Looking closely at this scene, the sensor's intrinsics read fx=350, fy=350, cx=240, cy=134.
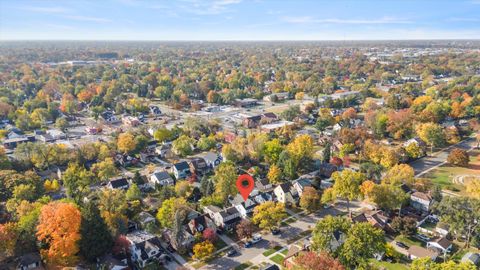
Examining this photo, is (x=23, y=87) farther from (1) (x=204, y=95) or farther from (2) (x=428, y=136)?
(2) (x=428, y=136)

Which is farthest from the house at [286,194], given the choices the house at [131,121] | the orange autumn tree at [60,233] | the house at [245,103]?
the house at [245,103]

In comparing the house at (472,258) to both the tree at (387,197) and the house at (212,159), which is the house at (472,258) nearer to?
the tree at (387,197)

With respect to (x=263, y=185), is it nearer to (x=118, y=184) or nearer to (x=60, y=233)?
(x=118, y=184)

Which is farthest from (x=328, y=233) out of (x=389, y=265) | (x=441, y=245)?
(x=441, y=245)

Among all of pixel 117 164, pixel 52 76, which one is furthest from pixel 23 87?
pixel 117 164

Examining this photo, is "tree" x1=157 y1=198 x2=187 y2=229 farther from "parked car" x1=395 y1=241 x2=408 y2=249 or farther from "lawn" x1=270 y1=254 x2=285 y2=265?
"parked car" x1=395 y1=241 x2=408 y2=249

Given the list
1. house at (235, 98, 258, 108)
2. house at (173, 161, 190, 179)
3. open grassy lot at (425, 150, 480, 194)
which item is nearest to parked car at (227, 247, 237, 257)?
house at (173, 161, 190, 179)

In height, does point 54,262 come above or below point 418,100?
below

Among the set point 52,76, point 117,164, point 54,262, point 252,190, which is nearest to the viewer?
point 54,262
